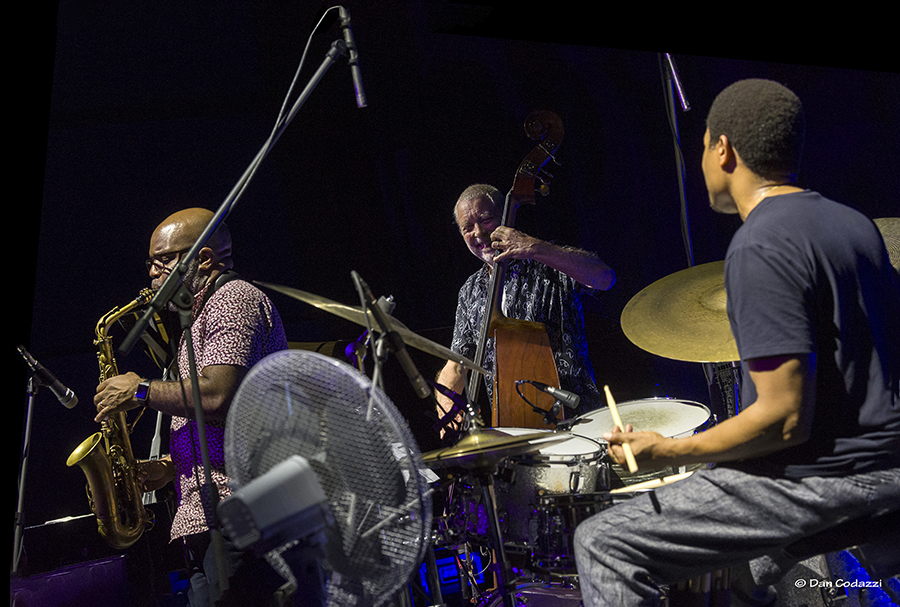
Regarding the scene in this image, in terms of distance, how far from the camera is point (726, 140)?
5.90 ft

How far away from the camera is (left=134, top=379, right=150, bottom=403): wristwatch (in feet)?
8.29

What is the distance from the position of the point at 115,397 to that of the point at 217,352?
45 centimetres

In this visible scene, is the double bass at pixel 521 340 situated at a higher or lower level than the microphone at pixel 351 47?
lower

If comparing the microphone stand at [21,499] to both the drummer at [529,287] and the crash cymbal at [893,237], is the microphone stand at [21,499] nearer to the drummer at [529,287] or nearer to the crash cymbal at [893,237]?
the drummer at [529,287]

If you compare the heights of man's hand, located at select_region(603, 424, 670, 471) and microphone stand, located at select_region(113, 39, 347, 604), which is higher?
microphone stand, located at select_region(113, 39, 347, 604)

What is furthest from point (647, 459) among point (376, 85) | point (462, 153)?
point (376, 85)

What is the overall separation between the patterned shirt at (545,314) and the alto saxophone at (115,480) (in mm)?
1631

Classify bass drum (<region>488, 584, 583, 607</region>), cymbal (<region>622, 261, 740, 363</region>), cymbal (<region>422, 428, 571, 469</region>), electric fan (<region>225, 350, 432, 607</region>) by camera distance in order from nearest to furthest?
electric fan (<region>225, 350, 432, 607</region>) < cymbal (<region>422, 428, 571, 469</region>) < cymbal (<region>622, 261, 740, 363</region>) < bass drum (<region>488, 584, 583, 607</region>)

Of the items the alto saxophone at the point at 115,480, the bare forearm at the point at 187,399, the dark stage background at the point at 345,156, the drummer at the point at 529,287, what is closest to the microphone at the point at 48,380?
the alto saxophone at the point at 115,480

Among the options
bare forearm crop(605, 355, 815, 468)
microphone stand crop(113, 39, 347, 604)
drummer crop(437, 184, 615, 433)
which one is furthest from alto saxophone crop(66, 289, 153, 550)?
bare forearm crop(605, 355, 815, 468)

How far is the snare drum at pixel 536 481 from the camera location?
2.33 meters

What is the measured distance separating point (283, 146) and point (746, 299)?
11.0 ft

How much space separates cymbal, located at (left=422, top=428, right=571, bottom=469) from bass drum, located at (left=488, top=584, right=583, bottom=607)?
39.5 inches

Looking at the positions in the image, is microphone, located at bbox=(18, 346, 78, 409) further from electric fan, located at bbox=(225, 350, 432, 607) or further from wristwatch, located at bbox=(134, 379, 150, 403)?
electric fan, located at bbox=(225, 350, 432, 607)
